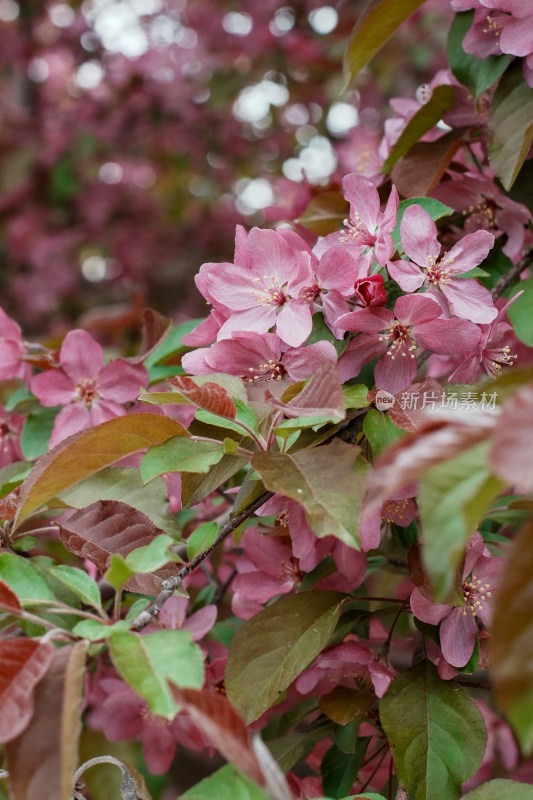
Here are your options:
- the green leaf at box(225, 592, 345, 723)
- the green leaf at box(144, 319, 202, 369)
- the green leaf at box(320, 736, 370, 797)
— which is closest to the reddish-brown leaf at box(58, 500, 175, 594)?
the green leaf at box(225, 592, 345, 723)

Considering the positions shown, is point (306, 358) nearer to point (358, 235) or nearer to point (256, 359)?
point (256, 359)

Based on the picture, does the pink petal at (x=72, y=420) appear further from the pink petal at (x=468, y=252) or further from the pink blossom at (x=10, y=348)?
the pink petal at (x=468, y=252)

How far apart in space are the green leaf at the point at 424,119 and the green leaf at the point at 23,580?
26.5 inches

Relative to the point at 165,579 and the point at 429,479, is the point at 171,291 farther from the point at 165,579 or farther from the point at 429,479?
the point at 429,479

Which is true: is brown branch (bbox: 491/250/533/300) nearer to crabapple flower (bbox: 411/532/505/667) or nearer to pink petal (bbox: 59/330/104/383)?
crabapple flower (bbox: 411/532/505/667)

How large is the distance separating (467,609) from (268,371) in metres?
0.29

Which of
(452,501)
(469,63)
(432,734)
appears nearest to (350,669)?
(432,734)

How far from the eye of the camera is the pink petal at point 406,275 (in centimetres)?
71

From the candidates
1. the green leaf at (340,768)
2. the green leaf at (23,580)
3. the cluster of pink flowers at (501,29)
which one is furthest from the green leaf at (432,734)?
Answer: the cluster of pink flowers at (501,29)

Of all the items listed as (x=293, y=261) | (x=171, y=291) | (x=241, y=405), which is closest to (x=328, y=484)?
(x=241, y=405)

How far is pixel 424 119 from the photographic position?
0.96 m

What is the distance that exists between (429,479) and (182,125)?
132 inches

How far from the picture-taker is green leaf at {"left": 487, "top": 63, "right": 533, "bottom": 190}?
32.4 inches

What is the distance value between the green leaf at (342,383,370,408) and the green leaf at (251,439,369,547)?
4cm
